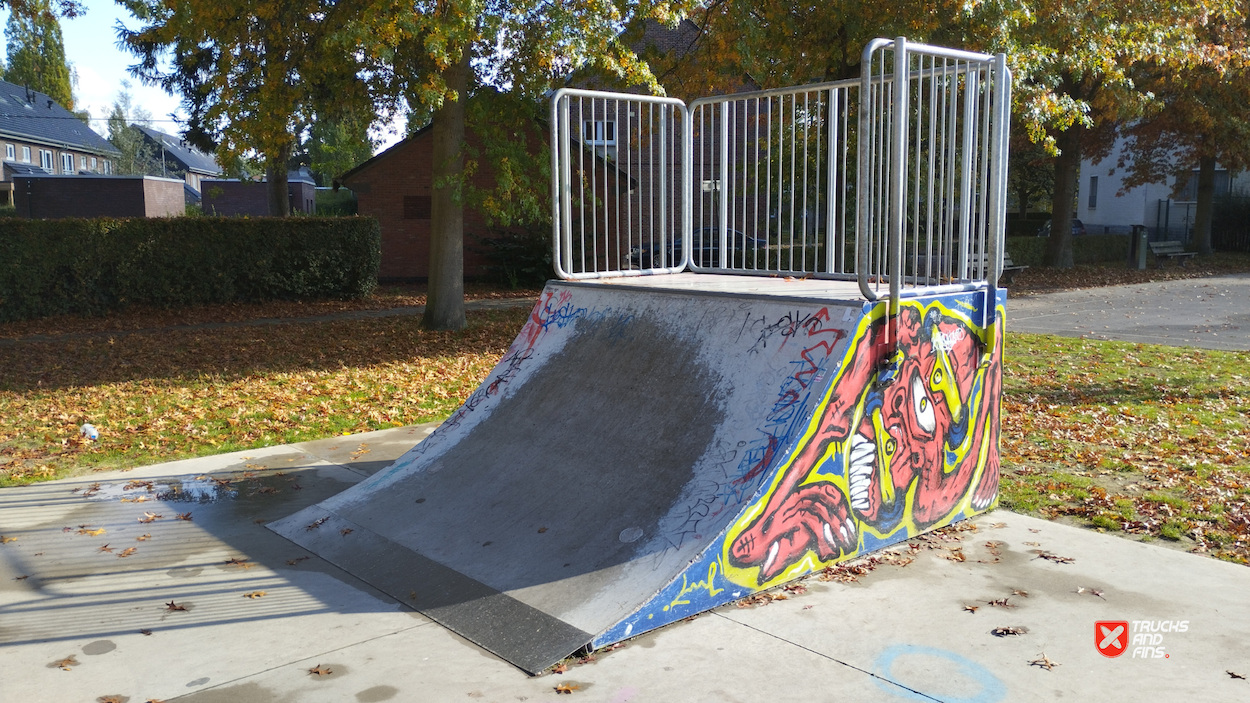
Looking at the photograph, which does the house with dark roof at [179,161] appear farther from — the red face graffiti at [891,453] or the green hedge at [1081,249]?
the red face graffiti at [891,453]

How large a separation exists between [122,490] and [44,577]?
181cm

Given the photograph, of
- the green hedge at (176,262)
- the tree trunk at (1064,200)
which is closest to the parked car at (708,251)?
the green hedge at (176,262)

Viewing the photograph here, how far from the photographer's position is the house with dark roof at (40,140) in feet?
163

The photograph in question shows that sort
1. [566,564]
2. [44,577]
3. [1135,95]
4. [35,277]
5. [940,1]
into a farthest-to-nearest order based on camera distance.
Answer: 1. [1135,95]
2. [35,277]
3. [940,1]
4. [44,577]
5. [566,564]

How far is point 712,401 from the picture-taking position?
5.34 meters

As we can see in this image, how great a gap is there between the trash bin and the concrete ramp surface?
27011 millimetres

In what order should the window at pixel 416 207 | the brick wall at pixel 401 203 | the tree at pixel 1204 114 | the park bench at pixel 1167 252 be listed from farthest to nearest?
the park bench at pixel 1167 252 → the window at pixel 416 207 → the brick wall at pixel 401 203 → the tree at pixel 1204 114

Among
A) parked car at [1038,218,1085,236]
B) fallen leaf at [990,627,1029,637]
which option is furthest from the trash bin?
fallen leaf at [990,627,1029,637]

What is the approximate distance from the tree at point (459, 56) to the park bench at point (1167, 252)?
78.5 feet

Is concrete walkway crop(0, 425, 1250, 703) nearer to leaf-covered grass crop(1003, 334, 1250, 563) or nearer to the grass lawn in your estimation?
leaf-covered grass crop(1003, 334, 1250, 563)

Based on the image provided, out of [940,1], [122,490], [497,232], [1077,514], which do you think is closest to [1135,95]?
[940,1]

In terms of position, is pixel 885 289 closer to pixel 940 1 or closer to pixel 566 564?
pixel 566 564

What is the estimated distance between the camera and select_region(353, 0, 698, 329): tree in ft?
39.1

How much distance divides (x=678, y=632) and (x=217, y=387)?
8.30m
